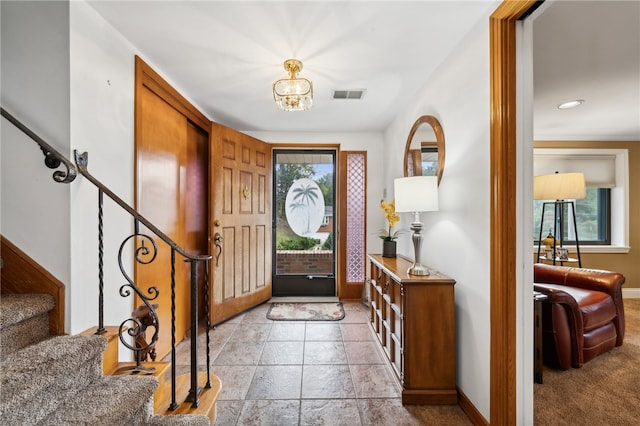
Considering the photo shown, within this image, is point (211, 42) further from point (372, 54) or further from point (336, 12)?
point (372, 54)

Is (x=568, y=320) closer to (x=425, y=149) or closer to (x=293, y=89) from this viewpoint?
(x=425, y=149)

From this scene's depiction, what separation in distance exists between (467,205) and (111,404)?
6.67ft

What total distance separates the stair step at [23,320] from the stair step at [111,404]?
355mm

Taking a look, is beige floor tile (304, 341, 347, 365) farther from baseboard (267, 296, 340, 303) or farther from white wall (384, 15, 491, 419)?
baseboard (267, 296, 340, 303)

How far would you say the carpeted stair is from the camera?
0.95 metres

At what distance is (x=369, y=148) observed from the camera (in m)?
3.86

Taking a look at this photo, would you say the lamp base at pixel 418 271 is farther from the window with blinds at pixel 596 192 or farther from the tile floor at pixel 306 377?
the window with blinds at pixel 596 192

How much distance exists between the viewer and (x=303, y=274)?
4016 mm

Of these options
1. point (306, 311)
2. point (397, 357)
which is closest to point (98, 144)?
point (397, 357)

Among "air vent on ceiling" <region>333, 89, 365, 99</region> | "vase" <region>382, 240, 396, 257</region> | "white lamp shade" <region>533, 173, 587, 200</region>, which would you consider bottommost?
"vase" <region>382, 240, 396, 257</region>

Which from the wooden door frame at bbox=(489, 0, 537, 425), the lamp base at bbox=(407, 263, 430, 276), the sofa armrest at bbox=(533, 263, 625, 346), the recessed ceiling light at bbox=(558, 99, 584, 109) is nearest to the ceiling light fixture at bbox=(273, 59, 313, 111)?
the wooden door frame at bbox=(489, 0, 537, 425)

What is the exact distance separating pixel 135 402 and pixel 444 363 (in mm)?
1704

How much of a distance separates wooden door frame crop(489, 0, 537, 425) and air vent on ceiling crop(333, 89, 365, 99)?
1.27 meters

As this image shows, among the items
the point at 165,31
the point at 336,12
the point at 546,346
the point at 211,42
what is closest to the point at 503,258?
the point at 546,346
